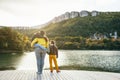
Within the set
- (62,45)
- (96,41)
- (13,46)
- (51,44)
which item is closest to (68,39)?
(62,45)

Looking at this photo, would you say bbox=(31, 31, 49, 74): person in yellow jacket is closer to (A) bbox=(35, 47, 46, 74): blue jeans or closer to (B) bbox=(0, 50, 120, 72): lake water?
(A) bbox=(35, 47, 46, 74): blue jeans

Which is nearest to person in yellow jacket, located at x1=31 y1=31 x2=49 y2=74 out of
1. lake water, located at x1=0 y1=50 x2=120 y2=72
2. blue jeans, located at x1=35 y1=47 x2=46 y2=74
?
blue jeans, located at x1=35 y1=47 x2=46 y2=74

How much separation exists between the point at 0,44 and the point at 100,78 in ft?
275

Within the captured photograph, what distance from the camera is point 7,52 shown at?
317 feet

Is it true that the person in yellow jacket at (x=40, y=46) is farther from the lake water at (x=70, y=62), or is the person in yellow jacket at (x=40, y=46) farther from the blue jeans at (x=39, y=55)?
the lake water at (x=70, y=62)

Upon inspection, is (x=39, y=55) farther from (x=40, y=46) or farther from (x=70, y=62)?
(x=70, y=62)

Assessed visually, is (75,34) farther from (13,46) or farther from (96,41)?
(13,46)

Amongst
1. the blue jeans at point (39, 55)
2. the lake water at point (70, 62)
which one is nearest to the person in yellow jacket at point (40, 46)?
the blue jeans at point (39, 55)

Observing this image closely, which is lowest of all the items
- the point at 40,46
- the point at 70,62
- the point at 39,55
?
the point at 70,62

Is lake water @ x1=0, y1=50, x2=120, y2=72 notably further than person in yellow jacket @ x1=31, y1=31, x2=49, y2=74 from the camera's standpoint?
Yes

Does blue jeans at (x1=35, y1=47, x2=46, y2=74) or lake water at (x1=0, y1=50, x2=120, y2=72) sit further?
lake water at (x1=0, y1=50, x2=120, y2=72)

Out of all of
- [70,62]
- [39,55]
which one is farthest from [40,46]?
[70,62]

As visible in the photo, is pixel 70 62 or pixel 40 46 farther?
pixel 70 62

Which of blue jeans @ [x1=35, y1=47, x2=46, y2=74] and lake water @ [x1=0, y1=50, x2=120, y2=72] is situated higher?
blue jeans @ [x1=35, y1=47, x2=46, y2=74]
